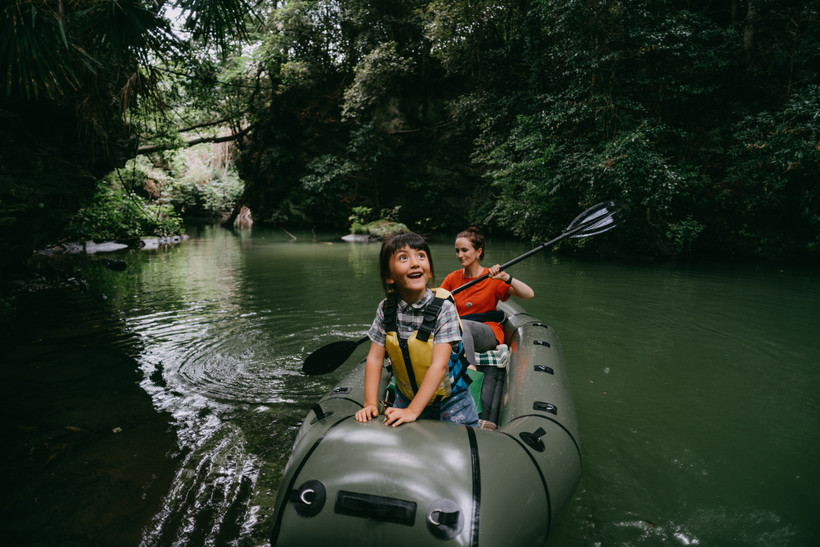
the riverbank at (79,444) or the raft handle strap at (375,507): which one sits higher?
the raft handle strap at (375,507)

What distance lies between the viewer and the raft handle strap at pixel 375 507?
1.28 metres

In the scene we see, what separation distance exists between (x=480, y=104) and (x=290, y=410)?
37.4ft

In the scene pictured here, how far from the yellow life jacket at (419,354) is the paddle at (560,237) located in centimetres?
83

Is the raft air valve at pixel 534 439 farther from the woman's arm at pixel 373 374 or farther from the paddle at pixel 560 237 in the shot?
the paddle at pixel 560 237

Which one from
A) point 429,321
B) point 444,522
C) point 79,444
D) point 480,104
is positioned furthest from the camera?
point 480,104

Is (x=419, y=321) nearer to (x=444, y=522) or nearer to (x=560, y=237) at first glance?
(x=444, y=522)

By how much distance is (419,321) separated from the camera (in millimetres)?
1744

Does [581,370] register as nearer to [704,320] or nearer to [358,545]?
[704,320]

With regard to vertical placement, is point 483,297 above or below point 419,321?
below

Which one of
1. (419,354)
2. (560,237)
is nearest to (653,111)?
(560,237)

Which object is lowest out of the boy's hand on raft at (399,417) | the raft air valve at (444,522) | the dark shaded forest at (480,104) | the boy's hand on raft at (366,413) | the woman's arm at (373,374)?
the raft air valve at (444,522)

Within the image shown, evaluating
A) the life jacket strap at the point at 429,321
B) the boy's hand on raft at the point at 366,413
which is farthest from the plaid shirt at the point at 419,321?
the boy's hand on raft at the point at 366,413

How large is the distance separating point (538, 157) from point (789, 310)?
219 inches

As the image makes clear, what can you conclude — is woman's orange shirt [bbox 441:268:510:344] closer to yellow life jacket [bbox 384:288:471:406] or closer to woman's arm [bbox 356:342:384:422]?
yellow life jacket [bbox 384:288:471:406]
